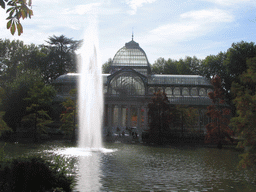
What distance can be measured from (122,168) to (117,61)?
53.2m

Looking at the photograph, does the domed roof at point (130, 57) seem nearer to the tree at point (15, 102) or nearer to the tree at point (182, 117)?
the tree at point (182, 117)

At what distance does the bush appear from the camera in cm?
1056

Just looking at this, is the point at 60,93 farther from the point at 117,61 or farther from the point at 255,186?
the point at 255,186

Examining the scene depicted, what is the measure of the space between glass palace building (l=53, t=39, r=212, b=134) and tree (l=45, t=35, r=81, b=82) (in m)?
10.7

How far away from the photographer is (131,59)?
237 feet

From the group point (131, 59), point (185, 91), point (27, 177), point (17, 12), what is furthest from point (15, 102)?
point (17, 12)

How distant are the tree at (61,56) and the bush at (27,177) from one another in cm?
6999

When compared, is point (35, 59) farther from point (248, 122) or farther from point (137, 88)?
point (248, 122)

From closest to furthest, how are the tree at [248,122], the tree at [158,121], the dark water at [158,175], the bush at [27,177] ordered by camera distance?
1. the bush at [27,177]
2. the dark water at [158,175]
3. the tree at [248,122]
4. the tree at [158,121]

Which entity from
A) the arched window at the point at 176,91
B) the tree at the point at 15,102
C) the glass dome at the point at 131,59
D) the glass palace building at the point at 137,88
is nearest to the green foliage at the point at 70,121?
the tree at the point at 15,102

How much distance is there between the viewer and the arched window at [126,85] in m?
64.8

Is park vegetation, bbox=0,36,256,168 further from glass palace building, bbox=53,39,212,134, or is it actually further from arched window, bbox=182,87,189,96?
arched window, bbox=182,87,189,96

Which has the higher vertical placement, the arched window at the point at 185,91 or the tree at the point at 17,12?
the arched window at the point at 185,91

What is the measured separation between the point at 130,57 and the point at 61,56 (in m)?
20.7
